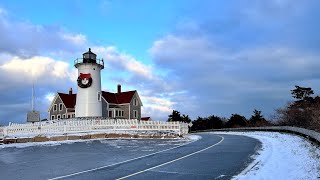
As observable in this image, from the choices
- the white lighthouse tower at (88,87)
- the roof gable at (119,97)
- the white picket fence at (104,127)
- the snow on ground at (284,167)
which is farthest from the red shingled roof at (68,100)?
the snow on ground at (284,167)

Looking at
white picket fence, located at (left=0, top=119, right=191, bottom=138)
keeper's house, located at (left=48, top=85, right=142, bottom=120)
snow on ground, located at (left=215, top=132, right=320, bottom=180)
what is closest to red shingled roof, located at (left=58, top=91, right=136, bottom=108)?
keeper's house, located at (left=48, top=85, right=142, bottom=120)

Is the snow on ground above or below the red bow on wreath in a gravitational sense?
below

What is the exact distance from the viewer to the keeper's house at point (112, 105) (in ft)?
213

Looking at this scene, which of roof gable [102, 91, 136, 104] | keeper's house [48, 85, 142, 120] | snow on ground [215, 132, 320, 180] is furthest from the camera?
roof gable [102, 91, 136, 104]

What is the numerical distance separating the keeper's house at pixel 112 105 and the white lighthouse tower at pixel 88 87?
10.6 metres

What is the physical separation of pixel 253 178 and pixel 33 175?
707 centimetres

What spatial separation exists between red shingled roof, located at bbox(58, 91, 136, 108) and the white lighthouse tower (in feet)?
38.9

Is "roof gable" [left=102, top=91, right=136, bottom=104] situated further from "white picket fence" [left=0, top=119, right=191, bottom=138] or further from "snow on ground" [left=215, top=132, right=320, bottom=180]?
"snow on ground" [left=215, top=132, right=320, bottom=180]

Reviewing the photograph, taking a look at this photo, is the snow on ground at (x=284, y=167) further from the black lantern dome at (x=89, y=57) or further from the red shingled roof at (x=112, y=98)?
Answer: the red shingled roof at (x=112, y=98)

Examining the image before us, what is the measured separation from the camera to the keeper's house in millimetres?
64844

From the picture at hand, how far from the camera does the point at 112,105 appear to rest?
6525cm

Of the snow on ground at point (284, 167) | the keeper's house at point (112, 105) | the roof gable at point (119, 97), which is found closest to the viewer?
the snow on ground at point (284, 167)

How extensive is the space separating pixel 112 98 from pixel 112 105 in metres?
1.74

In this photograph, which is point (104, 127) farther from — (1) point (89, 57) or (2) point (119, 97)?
(2) point (119, 97)
